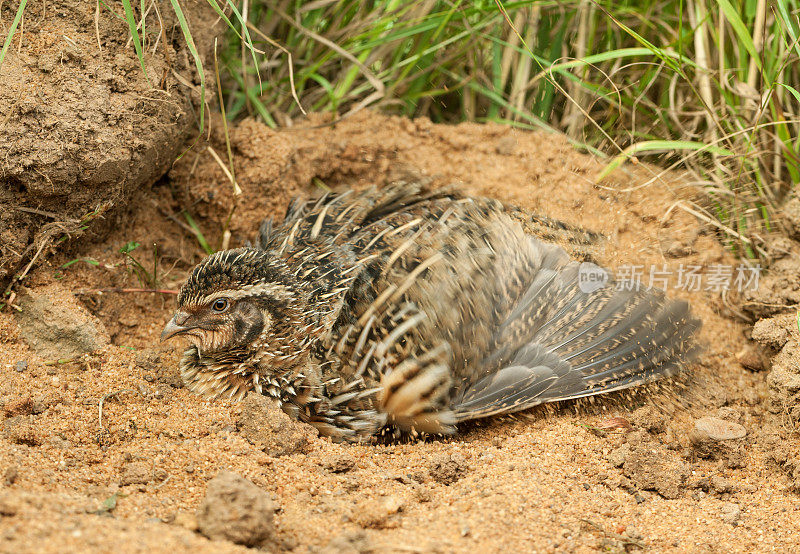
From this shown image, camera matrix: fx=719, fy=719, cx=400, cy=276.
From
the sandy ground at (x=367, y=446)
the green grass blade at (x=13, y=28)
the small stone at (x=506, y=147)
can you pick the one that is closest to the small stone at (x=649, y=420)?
the sandy ground at (x=367, y=446)

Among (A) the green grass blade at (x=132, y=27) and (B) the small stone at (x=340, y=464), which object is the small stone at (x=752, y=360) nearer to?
(B) the small stone at (x=340, y=464)

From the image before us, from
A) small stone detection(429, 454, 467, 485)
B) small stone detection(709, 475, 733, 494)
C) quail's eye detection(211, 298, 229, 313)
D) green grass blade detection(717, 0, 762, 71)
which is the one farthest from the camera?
green grass blade detection(717, 0, 762, 71)

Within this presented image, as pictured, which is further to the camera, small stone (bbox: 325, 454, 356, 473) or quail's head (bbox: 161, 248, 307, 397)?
quail's head (bbox: 161, 248, 307, 397)

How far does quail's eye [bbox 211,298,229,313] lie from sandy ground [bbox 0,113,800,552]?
0.44 meters

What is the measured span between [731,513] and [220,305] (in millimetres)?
2376

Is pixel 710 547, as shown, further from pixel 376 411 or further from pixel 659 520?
pixel 376 411

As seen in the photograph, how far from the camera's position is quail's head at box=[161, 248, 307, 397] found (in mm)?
3338

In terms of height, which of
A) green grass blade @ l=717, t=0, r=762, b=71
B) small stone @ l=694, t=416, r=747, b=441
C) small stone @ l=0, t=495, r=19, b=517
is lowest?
small stone @ l=694, t=416, r=747, b=441

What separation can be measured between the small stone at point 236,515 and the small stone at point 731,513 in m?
1.82

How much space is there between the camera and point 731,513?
291cm

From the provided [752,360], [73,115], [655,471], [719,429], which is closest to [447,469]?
[655,471]

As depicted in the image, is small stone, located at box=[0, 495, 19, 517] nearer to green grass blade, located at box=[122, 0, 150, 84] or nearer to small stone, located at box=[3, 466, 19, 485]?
small stone, located at box=[3, 466, 19, 485]

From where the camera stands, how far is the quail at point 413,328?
330 cm

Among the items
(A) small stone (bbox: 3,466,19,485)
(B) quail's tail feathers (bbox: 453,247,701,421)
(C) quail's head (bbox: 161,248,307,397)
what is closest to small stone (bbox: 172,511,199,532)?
(A) small stone (bbox: 3,466,19,485)
